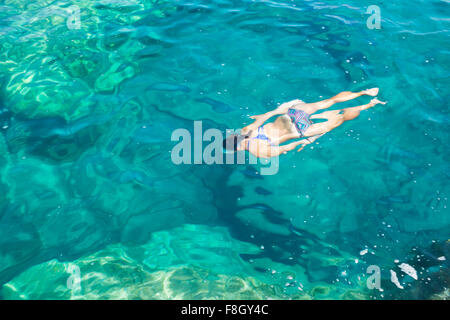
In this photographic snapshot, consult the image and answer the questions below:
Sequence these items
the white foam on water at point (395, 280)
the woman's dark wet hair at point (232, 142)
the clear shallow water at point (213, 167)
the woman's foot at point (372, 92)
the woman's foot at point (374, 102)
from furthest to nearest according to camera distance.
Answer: the woman's foot at point (372, 92), the woman's foot at point (374, 102), the woman's dark wet hair at point (232, 142), the clear shallow water at point (213, 167), the white foam on water at point (395, 280)

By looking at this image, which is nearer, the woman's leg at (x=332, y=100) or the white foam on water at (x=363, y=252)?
the white foam on water at (x=363, y=252)

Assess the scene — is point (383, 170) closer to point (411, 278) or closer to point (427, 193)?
point (427, 193)

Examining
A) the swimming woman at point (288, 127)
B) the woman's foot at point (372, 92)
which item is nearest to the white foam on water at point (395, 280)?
the swimming woman at point (288, 127)

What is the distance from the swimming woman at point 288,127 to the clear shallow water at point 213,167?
0.19 m

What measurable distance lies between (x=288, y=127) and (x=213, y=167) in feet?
4.54

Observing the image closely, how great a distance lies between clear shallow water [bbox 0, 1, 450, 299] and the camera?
179 inches

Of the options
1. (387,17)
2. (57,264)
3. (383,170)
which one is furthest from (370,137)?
(57,264)

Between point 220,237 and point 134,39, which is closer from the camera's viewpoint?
point 220,237

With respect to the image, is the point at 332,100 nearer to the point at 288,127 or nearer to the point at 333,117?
the point at 333,117

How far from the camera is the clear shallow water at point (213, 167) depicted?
15.0 ft

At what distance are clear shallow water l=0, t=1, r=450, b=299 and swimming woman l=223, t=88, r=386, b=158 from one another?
0.64 feet

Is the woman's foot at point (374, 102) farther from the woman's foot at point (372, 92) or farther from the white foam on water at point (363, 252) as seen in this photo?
the white foam on water at point (363, 252)

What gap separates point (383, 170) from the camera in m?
5.56
